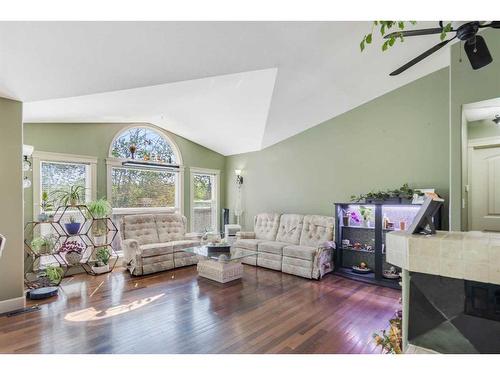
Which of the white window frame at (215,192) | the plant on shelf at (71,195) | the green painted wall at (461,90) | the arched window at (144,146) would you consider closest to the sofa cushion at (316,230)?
the green painted wall at (461,90)

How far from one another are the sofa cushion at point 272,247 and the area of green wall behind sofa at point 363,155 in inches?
39.8

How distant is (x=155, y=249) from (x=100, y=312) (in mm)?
1631

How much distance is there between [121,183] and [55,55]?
3.43m

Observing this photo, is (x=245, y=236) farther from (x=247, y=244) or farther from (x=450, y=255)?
(x=450, y=255)

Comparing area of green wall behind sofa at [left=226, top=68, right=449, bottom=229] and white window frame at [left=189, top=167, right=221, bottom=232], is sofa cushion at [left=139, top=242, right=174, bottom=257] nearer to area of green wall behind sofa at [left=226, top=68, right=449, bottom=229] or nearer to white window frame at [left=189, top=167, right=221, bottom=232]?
white window frame at [left=189, top=167, right=221, bottom=232]

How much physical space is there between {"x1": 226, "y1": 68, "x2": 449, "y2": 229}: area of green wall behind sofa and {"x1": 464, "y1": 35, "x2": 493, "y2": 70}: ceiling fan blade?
2092mm

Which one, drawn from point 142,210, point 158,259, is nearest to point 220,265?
point 158,259

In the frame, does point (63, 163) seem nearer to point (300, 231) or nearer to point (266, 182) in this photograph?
point (266, 182)

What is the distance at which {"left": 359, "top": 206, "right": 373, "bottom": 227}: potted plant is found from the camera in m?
4.40

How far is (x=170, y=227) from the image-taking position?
5.44 metres

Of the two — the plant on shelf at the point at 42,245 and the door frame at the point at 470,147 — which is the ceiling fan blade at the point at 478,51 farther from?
the plant on shelf at the point at 42,245

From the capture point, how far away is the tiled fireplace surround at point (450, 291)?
3.17 feet

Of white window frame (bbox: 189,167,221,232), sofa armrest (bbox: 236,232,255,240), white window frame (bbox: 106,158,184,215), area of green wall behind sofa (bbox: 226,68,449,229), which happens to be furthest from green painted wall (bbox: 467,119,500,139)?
white window frame (bbox: 106,158,184,215)
